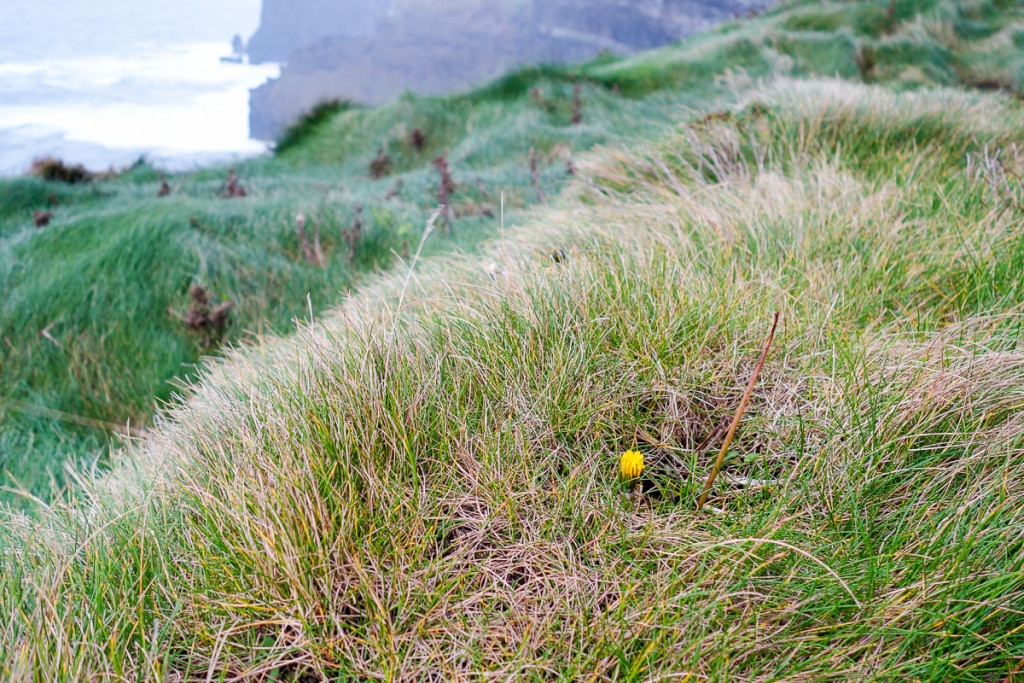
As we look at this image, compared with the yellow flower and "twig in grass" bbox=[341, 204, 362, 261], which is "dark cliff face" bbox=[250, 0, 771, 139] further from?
the yellow flower

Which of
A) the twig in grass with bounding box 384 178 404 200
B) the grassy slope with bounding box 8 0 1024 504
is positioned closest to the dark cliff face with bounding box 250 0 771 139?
the grassy slope with bounding box 8 0 1024 504

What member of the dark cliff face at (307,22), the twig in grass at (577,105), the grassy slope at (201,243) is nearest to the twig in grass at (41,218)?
the grassy slope at (201,243)

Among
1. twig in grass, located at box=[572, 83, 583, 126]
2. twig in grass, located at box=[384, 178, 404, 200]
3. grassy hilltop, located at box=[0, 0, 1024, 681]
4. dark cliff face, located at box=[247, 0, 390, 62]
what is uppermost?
dark cliff face, located at box=[247, 0, 390, 62]

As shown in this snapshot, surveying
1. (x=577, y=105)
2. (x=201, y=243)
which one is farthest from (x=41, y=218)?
(x=577, y=105)

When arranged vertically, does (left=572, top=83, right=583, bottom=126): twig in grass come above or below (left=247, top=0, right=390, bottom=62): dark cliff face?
below

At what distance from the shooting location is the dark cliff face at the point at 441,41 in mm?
10156

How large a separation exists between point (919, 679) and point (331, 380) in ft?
4.79

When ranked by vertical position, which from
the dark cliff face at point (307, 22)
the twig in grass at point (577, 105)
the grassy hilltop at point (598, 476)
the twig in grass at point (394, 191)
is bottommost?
the grassy hilltop at point (598, 476)

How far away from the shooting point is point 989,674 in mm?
1056

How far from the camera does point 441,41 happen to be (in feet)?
41.5

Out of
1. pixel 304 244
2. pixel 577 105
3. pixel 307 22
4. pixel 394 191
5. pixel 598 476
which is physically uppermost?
pixel 307 22

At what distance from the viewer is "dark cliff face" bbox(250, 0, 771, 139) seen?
1016 cm

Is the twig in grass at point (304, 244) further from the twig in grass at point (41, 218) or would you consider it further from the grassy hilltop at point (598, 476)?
the twig in grass at point (41, 218)

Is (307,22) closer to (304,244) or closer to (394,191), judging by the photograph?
(394,191)
